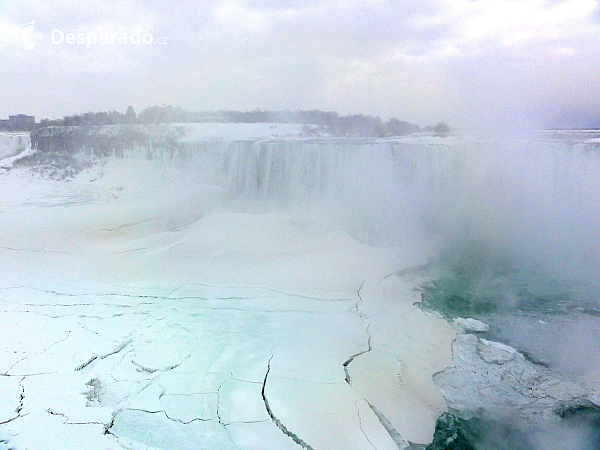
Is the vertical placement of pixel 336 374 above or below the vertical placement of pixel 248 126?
below

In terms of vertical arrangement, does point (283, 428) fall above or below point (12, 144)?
below

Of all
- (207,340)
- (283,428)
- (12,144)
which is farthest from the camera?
(12,144)

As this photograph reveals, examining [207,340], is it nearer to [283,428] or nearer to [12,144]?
[283,428]

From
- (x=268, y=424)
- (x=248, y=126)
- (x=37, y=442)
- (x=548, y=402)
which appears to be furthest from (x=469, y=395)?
(x=248, y=126)

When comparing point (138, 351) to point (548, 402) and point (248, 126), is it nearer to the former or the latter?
point (548, 402)

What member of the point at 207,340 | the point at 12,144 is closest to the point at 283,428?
the point at 207,340

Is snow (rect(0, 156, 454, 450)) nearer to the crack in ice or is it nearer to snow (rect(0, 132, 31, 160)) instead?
the crack in ice

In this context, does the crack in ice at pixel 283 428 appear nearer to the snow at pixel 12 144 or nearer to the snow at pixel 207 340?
the snow at pixel 207 340

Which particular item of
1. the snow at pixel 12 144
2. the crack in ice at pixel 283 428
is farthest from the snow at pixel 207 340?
the snow at pixel 12 144
